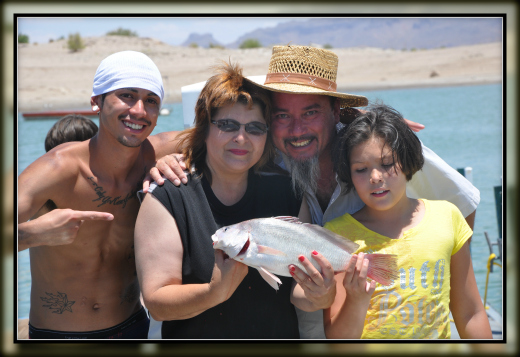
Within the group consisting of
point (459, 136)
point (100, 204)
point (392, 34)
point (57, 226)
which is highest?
point (392, 34)

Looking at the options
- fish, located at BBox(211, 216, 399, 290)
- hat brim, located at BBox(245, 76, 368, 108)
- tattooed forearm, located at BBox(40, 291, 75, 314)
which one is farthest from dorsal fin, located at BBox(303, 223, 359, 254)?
tattooed forearm, located at BBox(40, 291, 75, 314)

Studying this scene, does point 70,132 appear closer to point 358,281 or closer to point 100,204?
point 100,204

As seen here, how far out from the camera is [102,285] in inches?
139

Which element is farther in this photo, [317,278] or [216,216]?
[216,216]

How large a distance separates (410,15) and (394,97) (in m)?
34.6

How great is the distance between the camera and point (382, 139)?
3.03m

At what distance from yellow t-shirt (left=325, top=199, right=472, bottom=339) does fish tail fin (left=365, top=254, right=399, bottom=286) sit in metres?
0.25

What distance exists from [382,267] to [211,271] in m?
0.96

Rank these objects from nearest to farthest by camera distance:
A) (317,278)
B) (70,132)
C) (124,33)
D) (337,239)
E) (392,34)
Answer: (317,278)
(337,239)
(70,132)
(124,33)
(392,34)

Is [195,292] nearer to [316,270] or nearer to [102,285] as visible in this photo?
[316,270]

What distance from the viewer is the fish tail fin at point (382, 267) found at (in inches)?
105

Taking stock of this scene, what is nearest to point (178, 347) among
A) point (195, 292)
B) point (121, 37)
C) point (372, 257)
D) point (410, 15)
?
point (195, 292)

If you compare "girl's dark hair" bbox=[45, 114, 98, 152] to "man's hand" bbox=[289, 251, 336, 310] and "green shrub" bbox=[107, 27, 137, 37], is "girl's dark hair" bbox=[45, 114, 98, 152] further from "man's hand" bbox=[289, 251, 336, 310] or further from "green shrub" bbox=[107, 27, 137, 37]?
"green shrub" bbox=[107, 27, 137, 37]

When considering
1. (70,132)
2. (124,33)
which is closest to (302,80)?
(70,132)
